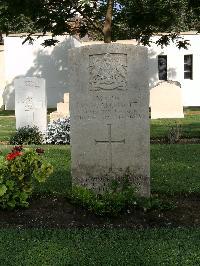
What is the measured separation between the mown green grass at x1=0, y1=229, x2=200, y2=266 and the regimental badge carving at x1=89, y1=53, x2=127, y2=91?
190cm

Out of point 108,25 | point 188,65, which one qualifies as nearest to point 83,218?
point 108,25

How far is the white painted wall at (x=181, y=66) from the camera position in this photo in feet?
108

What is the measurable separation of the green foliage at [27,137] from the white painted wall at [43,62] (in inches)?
653

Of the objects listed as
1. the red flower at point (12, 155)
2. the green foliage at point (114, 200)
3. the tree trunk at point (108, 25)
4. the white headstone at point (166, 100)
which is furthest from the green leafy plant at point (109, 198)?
the white headstone at point (166, 100)

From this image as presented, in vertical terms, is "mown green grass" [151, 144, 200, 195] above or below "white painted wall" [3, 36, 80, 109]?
below

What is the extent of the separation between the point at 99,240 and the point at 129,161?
1.68 m

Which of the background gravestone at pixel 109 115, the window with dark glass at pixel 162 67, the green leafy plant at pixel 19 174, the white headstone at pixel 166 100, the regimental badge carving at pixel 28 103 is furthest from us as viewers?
the window with dark glass at pixel 162 67

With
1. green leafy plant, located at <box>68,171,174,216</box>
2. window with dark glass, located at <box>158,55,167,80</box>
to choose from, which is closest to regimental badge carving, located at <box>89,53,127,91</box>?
green leafy plant, located at <box>68,171,174,216</box>

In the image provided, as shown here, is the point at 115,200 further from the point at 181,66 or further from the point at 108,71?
the point at 181,66

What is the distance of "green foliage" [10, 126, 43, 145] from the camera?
15906 millimetres

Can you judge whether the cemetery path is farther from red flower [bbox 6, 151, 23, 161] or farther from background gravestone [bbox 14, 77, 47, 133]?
background gravestone [bbox 14, 77, 47, 133]

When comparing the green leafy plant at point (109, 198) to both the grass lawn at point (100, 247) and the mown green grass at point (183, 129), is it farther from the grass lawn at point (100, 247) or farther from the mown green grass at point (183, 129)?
the mown green grass at point (183, 129)

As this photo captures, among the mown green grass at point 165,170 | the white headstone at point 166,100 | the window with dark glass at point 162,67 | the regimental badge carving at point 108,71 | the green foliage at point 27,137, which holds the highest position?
the window with dark glass at point 162,67

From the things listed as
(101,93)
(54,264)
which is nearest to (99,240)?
(54,264)
